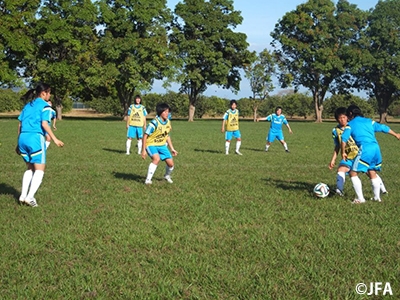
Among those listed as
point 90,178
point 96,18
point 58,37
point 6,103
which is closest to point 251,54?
point 96,18

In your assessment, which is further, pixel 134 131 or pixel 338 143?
pixel 134 131

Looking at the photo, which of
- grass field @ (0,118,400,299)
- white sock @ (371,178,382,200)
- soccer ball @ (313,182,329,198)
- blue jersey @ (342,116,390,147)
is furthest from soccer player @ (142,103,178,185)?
white sock @ (371,178,382,200)

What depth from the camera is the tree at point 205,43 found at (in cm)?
5191

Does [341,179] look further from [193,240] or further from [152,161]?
[193,240]

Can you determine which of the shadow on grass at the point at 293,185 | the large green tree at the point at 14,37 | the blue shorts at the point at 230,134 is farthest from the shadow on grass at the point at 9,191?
the large green tree at the point at 14,37

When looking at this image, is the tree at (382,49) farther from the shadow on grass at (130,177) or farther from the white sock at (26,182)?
the white sock at (26,182)

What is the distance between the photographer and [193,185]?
9.03 m

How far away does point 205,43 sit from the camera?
5275 centimetres

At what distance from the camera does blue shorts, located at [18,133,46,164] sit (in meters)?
6.92

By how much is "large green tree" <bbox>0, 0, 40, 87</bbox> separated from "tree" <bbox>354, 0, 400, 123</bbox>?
36.4 metres

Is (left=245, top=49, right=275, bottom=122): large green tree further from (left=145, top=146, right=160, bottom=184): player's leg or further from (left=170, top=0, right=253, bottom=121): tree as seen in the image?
(left=145, top=146, right=160, bottom=184): player's leg

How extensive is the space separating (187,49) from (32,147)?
152 ft

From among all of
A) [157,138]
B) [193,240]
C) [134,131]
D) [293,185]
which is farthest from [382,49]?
[193,240]

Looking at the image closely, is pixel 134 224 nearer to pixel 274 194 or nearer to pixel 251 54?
pixel 274 194
